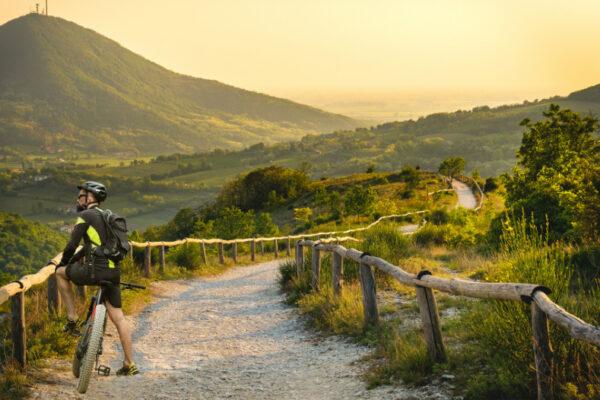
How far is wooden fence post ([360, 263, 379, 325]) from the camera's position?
262 inches

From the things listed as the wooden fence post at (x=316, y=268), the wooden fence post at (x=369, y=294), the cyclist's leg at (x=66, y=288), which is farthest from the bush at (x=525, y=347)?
the wooden fence post at (x=316, y=268)

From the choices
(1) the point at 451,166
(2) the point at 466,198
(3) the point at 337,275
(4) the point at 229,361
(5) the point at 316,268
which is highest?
(1) the point at 451,166

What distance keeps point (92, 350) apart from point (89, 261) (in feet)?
3.01

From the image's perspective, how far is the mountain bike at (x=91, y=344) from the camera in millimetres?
4820

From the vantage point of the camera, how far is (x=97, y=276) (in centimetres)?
510

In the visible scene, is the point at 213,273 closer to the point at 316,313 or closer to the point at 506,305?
the point at 316,313

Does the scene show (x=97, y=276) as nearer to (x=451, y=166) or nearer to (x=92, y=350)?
(x=92, y=350)

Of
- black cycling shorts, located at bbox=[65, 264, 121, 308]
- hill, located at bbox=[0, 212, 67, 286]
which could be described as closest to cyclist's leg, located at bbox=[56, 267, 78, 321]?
black cycling shorts, located at bbox=[65, 264, 121, 308]

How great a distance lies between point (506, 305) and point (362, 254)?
2.51 m

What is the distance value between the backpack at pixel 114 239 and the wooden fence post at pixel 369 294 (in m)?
3.18

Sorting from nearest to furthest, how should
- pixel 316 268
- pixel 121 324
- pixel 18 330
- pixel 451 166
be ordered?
1. pixel 18 330
2. pixel 121 324
3. pixel 316 268
4. pixel 451 166

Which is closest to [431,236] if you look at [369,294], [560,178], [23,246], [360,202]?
[560,178]

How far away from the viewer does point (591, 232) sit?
949 centimetres

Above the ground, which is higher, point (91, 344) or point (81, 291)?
point (91, 344)
